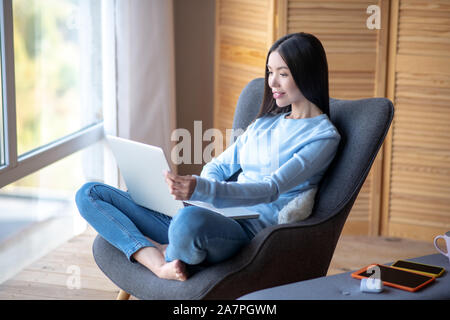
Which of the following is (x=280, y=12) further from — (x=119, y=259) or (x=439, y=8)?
(x=119, y=259)

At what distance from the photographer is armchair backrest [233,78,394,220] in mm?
1876

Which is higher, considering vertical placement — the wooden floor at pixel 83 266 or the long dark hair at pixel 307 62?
the long dark hair at pixel 307 62

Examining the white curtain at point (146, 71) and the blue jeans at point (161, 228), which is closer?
Result: the blue jeans at point (161, 228)

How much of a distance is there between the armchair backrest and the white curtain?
1.45 metres

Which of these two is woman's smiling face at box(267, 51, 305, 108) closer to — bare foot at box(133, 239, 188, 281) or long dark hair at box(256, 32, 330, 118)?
long dark hair at box(256, 32, 330, 118)

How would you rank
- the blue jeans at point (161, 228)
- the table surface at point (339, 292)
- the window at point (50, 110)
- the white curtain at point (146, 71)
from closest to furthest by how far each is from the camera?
the table surface at point (339, 292)
the blue jeans at point (161, 228)
the window at point (50, 110)
the white curtain at point (146, 71)

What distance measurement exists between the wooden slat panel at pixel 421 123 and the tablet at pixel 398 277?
1.36m

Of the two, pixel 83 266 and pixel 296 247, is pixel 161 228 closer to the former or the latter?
pixel 296 247

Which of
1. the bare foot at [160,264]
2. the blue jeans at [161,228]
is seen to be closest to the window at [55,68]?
the blue jeans at [161,228]

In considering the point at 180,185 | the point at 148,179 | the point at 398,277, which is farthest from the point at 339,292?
the point at 148,179

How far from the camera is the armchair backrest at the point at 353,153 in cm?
188

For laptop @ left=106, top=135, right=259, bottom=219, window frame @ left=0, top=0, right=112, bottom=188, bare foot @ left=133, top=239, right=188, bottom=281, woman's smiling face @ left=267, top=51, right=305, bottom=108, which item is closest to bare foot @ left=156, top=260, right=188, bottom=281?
bare foot @ left=133, top=239, right=188, bottom=281

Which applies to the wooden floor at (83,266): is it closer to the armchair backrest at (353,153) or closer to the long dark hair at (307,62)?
the armchair backrest at (353,153)
